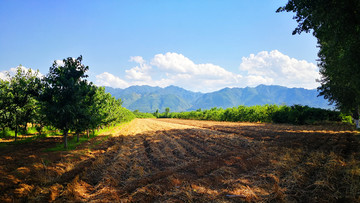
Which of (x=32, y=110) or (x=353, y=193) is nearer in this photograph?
(x=353, y=193)

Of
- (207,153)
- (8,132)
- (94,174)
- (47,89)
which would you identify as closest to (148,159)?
(94,174)

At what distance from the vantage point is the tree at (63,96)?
512 inches

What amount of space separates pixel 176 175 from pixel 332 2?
11260 millimetres

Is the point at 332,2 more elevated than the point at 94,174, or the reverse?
the point at 332,2

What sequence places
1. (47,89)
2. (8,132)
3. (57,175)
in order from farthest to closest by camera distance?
(8,132), (47,89), (57,175)

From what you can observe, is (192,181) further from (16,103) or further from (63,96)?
(16,103)

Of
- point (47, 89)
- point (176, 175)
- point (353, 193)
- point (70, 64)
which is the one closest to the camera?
point (353, 193)

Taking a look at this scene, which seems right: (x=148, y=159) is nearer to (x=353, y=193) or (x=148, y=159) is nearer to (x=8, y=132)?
(x=353, y=193)

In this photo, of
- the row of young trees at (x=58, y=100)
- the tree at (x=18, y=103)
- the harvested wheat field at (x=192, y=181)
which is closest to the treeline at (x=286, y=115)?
the harvested wheat field at (x=192, y=181)

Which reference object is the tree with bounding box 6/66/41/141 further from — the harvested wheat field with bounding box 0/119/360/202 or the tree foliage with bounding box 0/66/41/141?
A: the harvested wheat field with bounding box 0/119/360/202

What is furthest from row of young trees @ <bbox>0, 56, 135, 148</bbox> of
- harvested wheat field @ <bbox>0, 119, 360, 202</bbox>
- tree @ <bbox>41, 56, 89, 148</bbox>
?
harvested wheat field @ <bbox>0, 119, 360, 202</bbox>

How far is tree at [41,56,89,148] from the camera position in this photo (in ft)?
42.6

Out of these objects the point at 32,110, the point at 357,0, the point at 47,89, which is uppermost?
the point at 357,0

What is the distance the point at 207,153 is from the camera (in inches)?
419
